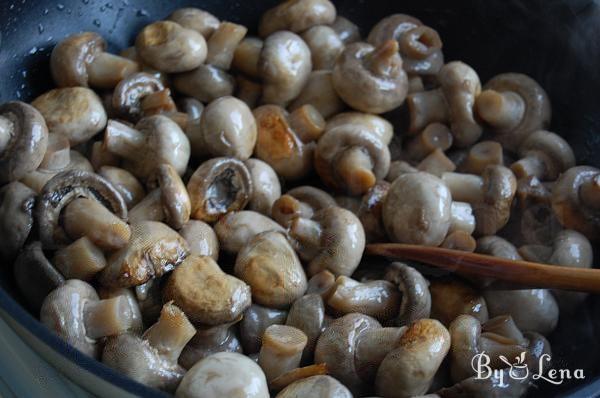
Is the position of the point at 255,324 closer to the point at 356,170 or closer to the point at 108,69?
the point at 356,170

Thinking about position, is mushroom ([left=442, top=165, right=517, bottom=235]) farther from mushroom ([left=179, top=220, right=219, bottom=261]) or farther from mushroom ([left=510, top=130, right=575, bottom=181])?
mushroom ([left=179, top=220, right=219, bottom=261])

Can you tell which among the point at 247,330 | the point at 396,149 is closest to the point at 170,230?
the point at 247,330

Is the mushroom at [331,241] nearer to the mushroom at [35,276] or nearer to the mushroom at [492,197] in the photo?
the mushroom at [492,197]

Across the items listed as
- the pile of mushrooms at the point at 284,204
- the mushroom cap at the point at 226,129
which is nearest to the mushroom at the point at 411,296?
the pile of mushrooms at the point at 284,204

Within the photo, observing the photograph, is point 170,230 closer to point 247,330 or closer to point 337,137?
point 247,330

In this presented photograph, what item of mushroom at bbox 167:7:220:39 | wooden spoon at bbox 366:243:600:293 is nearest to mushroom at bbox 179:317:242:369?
wooden spoon at bbox 366:243:600:293
